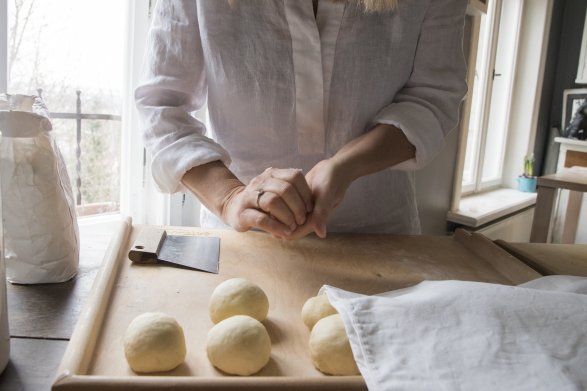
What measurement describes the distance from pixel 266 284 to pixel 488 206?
93.0 inches

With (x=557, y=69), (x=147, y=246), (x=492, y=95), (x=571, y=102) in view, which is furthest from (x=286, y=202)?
(x=557, y=69)

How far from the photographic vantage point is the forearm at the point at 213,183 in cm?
77

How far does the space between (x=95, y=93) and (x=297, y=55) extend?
29.2 inches

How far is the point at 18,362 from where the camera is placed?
1.63 feet

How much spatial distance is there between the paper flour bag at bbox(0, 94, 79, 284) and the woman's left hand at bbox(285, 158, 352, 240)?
1.04 feet

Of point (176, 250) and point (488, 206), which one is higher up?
point (176, 250)

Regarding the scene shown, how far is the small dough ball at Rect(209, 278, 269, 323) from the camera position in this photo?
1.91 feet

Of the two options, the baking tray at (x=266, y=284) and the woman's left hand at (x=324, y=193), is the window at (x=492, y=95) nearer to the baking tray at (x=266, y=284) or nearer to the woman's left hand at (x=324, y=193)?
the baking tray at (x=266, y=284)

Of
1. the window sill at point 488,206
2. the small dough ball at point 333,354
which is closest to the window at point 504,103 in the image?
the window sill at point 488,206

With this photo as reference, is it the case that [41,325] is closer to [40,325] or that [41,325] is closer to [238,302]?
[40,325]

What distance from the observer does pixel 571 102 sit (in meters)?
3.27

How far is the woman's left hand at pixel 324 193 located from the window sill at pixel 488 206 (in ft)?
6.18

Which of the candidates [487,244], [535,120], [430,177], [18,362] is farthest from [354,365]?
[535,120]

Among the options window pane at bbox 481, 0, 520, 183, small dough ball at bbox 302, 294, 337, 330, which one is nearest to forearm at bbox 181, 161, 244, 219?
small dough ball at bbox 302, 294, 337, 330
